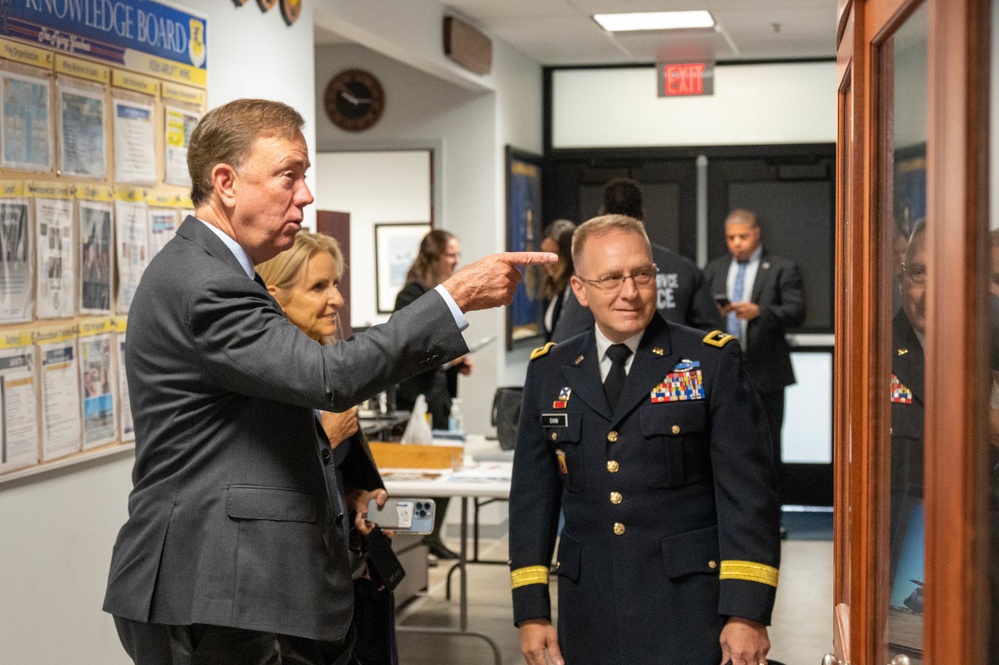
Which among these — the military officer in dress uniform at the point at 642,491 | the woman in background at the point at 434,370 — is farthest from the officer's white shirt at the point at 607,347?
the woman in background at the point at 434,370

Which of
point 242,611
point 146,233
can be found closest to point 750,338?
point 146,233

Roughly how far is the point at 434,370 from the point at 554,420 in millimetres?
3780

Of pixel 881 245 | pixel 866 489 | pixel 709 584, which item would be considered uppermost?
pixel 881 245

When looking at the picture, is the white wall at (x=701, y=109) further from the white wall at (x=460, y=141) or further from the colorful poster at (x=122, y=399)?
the colorful poster at (x=122, y=399)

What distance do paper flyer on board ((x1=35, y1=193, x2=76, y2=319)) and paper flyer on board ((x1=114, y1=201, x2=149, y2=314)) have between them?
249 mm

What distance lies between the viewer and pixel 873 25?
135 cm

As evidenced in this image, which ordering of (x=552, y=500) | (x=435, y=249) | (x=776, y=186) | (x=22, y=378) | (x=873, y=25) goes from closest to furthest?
(x=873, y=25)
(x=552, y=500)
(x=22, y=378)
(x=435, y=249)
(x=776, y=186)

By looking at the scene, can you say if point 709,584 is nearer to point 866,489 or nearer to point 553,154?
point 866,489

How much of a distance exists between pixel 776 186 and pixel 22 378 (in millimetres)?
6415

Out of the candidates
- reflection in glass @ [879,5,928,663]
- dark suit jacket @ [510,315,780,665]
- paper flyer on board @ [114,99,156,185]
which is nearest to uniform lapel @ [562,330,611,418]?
dark suit jacket @ [510,315,780,665]

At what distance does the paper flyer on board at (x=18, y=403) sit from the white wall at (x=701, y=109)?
6153 millimetres

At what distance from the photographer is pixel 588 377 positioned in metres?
2.39

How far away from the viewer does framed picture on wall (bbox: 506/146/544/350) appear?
8133 mm

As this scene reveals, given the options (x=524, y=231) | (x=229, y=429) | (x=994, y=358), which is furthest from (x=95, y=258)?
(x=524, y=231)
